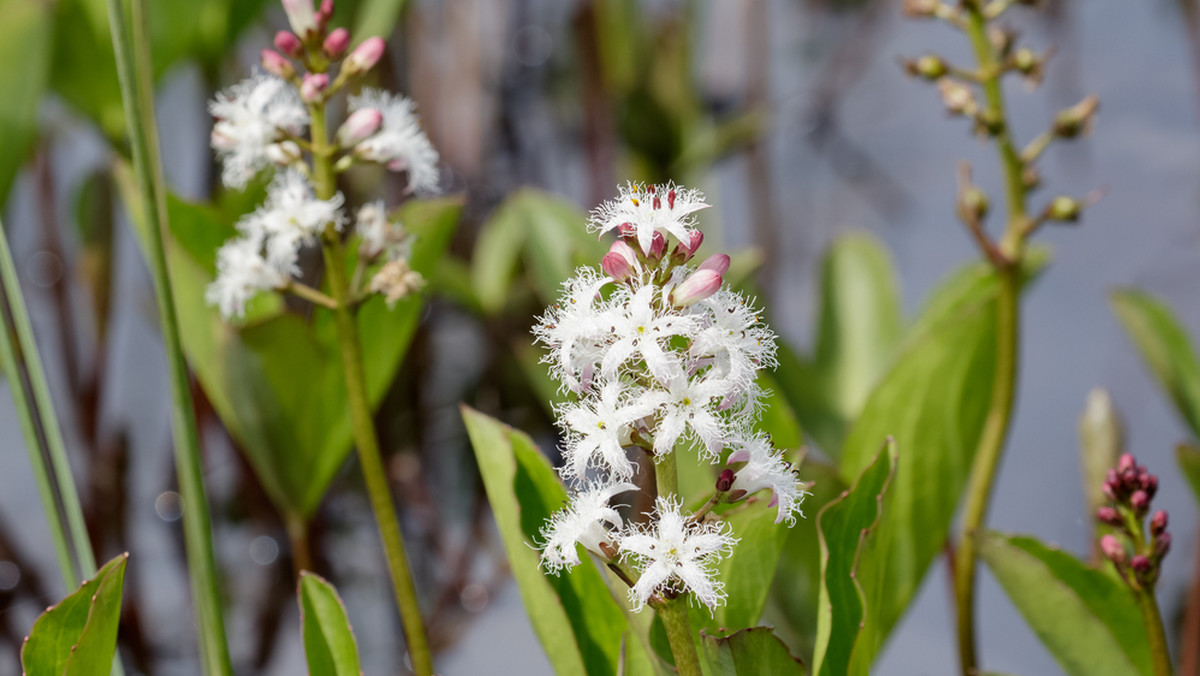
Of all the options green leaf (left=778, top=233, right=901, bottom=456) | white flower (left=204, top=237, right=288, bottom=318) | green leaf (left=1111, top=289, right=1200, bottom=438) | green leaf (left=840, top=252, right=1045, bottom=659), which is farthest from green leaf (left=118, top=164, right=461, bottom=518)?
green leaf (left=1111, top=289, right=1200, bottom=438)

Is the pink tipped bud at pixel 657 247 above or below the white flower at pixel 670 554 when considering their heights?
above

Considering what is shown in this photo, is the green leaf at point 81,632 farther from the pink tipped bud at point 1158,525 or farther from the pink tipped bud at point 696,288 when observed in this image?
the pink tipped bud at point 1158,525

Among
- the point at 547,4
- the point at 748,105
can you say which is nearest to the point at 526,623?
the point at 748,105

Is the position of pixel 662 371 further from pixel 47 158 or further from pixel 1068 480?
pixel 47 158

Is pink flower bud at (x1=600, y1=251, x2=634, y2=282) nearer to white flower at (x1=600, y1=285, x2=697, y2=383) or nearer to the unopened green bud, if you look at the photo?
white flower at (x1=600, y1=285, x2=697, y2=383)

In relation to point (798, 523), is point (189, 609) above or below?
above

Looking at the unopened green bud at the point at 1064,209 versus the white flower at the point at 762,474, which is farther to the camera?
the unopened green bud at the point at 1064,209

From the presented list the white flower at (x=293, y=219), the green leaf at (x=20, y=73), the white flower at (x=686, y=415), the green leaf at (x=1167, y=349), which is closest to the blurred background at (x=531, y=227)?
the green leaf at (x=20, y=73)

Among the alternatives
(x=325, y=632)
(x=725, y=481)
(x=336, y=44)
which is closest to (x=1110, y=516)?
(x=725, y=481)
